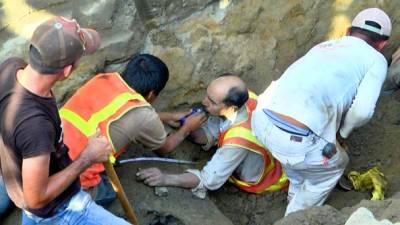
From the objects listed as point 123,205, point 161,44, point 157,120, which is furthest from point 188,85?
point 123,205

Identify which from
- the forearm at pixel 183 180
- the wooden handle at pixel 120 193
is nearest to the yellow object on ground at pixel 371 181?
the forearm at pixel 183 180

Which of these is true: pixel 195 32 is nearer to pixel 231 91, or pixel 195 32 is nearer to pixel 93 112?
pixel 231 91

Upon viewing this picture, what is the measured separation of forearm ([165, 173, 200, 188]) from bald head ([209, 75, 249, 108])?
532 mm

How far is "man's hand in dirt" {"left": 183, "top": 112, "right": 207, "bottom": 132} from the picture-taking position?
443cm

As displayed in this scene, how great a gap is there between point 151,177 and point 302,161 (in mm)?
959

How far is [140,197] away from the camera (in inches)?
166

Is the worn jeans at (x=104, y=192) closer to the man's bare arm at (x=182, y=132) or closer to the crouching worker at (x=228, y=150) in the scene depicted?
the crouching worker at (x=228, y=150)

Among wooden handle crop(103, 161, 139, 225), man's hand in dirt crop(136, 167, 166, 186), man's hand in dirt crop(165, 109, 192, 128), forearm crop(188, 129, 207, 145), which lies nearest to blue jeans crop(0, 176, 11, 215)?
wooden handle crop(103, 161, 139, 225)

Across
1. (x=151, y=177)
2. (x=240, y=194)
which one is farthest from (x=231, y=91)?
(x=240, y=194)

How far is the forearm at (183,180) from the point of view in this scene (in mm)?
4336

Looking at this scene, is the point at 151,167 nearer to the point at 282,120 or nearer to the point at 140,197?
the point at 140,197

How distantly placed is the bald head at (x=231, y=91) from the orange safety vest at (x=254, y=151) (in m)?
0.15

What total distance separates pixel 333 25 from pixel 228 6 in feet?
3.06

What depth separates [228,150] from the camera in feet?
14.3
